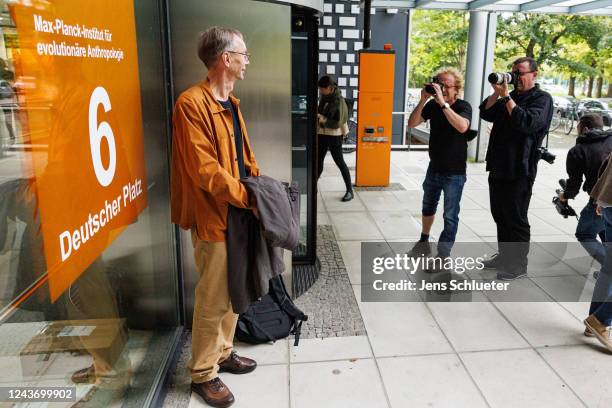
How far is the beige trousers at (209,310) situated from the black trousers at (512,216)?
282 centimetres

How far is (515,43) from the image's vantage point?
65.4 feet

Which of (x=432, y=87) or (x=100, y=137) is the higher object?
(x=432, y=87)

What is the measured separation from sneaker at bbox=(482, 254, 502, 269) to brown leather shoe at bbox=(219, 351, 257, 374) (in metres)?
2.75

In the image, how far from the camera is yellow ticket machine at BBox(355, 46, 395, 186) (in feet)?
26.0

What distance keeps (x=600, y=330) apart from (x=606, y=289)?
0.29 meters

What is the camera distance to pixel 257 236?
259 centimetres

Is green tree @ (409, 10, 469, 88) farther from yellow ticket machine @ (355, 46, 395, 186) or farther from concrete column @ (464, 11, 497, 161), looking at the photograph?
yellow ticket machine @ (355, 46, 395, 186)

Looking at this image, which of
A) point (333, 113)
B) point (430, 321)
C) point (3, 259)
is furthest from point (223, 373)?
point (333, 113)

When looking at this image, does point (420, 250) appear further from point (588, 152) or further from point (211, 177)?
point (211, 177)

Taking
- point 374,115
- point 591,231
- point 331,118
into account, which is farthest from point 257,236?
point 374,115

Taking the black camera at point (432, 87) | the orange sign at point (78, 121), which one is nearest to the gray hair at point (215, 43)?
the orange sign at point (78, 121)

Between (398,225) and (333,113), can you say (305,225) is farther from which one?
(333,113)

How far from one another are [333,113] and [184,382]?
470 cm

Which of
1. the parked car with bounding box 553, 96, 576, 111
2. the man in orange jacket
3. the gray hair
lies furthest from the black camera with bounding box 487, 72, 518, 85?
the parked car with bounding box 553, 96, 576, 111
